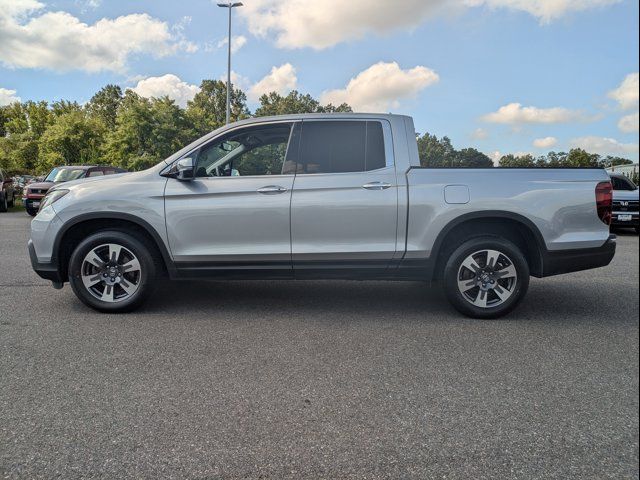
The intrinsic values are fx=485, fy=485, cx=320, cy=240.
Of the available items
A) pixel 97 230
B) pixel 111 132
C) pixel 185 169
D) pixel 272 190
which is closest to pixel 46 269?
pixel 97 230

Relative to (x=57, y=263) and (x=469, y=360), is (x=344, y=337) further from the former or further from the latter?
(x=57, y=263)

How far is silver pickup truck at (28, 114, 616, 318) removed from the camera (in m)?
4.62

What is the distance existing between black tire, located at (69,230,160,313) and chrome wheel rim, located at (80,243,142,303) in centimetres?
2

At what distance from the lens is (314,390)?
3160 mm

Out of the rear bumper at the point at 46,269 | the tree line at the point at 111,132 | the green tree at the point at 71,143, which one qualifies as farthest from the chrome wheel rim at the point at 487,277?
the green tree at the point at 71,143

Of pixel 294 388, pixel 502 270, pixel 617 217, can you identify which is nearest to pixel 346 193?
pixel 502 270

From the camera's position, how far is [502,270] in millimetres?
4703

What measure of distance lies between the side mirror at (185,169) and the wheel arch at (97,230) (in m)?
0.58

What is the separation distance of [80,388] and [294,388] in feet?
4.58

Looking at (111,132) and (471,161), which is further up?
(111,132)

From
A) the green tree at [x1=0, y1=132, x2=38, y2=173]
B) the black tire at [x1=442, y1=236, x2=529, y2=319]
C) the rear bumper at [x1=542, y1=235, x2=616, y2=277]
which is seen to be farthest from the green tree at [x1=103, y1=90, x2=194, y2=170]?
the rear bumper at [x1=542, y1=235, x2=616, y2=277]

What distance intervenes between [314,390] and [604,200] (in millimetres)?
3358

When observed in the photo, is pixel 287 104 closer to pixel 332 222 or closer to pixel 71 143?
pixel 71 143

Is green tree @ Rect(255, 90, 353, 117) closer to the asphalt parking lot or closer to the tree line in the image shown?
the tree line
